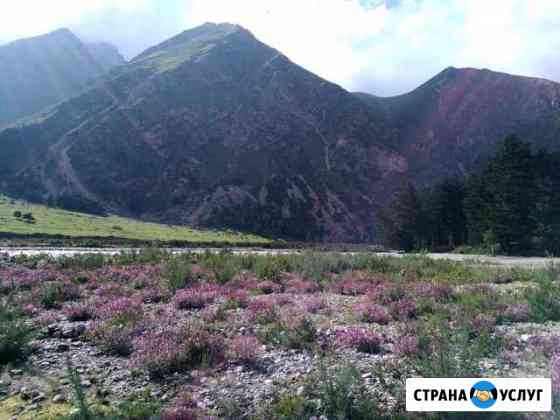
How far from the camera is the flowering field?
527 cm

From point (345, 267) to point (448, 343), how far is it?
1169 centimetres

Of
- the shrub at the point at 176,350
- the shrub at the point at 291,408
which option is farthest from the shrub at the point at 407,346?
the shrub at the point at 176,350

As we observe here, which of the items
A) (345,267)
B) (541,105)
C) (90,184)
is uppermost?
(541,105)

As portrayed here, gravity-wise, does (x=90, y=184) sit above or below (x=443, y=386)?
above

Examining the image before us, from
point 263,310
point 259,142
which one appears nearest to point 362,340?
point 263,310

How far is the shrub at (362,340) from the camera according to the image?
693 centimetres

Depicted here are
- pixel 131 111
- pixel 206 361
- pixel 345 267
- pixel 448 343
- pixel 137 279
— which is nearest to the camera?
pixel 448 343

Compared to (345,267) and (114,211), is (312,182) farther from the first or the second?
(345,267)

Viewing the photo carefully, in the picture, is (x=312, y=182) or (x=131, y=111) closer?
(x=312, y=182)

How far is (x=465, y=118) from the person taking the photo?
4011 inches

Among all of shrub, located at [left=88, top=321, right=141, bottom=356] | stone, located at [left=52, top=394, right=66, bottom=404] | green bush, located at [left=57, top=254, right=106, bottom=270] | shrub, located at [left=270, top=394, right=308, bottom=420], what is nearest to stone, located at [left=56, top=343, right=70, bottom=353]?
shrub, located at [left=88, top=321, right=141, bottom=356]

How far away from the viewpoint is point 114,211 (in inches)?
3095

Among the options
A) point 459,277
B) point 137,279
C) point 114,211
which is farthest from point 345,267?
point 114,211
